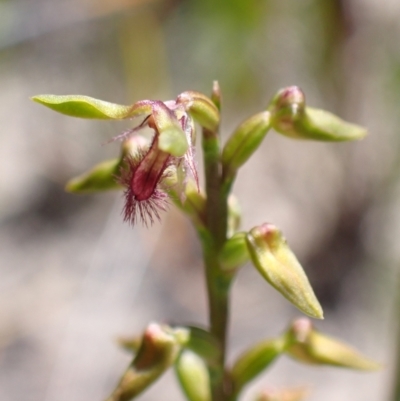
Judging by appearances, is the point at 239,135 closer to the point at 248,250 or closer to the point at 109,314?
the point at 248,250

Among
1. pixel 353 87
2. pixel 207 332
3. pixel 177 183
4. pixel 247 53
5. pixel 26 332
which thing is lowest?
pixel 26 332

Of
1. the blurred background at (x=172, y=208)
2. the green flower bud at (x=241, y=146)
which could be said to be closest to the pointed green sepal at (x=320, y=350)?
the green flower bud at (x=241, y=146)

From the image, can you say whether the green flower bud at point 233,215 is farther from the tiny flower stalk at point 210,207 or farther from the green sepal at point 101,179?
the green sepal at point 101,179

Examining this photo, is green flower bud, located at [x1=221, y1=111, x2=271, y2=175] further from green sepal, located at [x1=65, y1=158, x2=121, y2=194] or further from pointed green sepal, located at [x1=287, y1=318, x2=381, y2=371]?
pointed green sepal, located at [x1=287, y1=318, x2=381, y2=371]

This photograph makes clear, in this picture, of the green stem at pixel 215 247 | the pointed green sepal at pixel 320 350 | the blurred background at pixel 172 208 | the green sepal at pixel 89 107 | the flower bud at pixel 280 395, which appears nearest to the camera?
the green sepal at pixel 89 107

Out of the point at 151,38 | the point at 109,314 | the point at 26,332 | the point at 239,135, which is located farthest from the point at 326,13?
the point at 239,135

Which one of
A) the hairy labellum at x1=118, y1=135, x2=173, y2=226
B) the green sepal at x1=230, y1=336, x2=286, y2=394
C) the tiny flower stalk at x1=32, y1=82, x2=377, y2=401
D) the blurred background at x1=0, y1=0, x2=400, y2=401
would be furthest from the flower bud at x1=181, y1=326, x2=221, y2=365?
the blurred background at x1=0, y1=0, x2=400, y2=401
